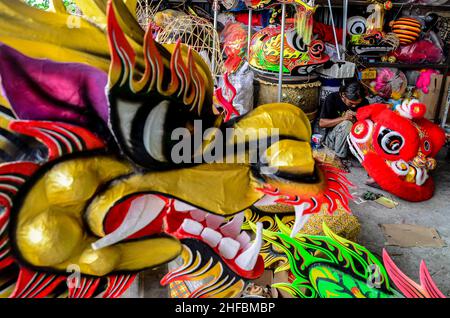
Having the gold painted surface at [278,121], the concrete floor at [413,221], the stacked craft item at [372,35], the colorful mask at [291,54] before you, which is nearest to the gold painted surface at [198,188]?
the gold painted surface at [278,121]

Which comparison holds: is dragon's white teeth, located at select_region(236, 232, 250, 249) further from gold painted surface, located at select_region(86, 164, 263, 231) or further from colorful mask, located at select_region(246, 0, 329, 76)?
colorful mask, located at select_region(246, 0, 329, 76)

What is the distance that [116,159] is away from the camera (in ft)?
2.82

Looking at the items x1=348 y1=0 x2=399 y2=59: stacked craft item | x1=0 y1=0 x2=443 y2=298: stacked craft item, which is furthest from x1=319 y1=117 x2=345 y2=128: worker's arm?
x1=0 y1=0 x2=443 y2=298: stacked craft item

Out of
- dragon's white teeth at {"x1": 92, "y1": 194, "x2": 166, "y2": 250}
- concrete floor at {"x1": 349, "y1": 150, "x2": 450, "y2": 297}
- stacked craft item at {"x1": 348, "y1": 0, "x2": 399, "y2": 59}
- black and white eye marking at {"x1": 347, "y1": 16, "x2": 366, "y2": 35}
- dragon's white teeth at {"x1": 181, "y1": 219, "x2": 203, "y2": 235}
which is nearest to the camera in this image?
dragon's white teeth at {"x1": 92, "y1": 194, "x2": 166, "y2": 250}

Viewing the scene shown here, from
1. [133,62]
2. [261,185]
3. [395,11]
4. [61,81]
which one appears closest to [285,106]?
[261,185]

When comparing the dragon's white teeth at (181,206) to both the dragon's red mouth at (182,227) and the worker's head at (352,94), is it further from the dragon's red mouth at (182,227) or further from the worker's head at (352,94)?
the worker's head at (352,94)

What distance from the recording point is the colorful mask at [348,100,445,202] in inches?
106

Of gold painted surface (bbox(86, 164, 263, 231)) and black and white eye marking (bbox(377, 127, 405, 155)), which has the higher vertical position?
gold painted surface (bbox(86, 164, 263, 231))

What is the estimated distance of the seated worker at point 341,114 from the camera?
3225 millimetres

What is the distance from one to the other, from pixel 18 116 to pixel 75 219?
0.24 meters

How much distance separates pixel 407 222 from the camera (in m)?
2.48

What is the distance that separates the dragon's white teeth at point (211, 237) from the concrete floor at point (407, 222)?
13.4 inches

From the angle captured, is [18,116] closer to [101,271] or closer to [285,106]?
[101,271]

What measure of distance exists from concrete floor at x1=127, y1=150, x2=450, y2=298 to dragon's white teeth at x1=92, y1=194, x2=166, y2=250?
1.45 ft
